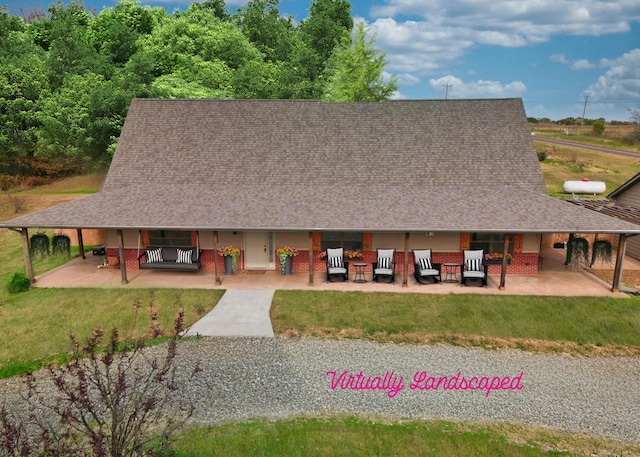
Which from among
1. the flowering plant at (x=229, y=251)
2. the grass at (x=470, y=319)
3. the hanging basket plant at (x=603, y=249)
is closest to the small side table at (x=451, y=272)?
the grass at (x=470, y=319)

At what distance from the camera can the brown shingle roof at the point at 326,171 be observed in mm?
14031

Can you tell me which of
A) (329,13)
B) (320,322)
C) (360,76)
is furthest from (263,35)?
(320,322)

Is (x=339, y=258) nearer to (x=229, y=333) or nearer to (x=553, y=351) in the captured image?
(x=229, y=333)

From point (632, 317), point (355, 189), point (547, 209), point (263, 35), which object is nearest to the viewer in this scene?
point (632, 317)

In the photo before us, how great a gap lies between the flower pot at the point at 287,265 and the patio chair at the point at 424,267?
4.53 metres

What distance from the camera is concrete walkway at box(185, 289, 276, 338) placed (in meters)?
11.5

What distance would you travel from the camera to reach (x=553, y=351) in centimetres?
1073

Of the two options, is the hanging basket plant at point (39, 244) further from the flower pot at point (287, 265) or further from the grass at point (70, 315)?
the flower pot at point (287, 265)

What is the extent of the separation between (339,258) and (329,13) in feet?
190

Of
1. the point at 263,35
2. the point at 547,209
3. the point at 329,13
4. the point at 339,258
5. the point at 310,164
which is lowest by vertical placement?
the point at 339,258

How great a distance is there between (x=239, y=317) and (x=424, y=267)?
672 centimetres

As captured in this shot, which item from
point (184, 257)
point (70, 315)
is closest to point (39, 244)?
point (70, 315)

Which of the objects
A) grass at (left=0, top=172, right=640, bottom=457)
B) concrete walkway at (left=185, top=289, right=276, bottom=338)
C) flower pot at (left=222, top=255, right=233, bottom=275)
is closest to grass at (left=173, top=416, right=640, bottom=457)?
grass at (left=0, top=172, right=640, bottom=457)

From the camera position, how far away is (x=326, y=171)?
1684 cm
